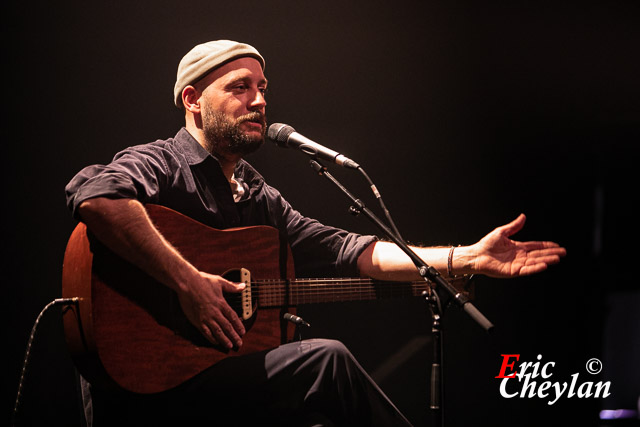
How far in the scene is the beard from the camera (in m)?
2.30

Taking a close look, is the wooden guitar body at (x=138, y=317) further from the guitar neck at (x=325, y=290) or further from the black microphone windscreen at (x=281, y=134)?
the black microphone windscreen at (x=281, y=134)

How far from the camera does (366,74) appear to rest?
9.34 ft

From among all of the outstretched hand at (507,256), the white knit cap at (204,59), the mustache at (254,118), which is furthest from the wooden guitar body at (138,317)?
the outstretched hand at (507,256)

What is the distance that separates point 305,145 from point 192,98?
0.56m

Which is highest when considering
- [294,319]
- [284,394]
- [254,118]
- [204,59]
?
[204,59]

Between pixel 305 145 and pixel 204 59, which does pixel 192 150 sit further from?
A: pixel 305 145

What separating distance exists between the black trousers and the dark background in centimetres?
69

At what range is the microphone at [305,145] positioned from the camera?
2004mm

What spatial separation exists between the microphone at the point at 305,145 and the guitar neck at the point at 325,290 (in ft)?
1.62

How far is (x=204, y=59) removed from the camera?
2.30 meters

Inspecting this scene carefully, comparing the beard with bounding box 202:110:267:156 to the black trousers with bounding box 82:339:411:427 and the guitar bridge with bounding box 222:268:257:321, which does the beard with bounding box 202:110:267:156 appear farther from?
the black trousers with bounding box 82:339:411:427

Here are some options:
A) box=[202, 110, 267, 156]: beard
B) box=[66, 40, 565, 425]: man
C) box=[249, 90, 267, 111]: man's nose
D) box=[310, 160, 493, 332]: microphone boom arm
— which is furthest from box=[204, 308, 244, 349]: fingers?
box=[249, 90, 267, 111]: man's nose

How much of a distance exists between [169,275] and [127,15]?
1.19 m

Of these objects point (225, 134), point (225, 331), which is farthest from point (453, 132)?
point (225, 331)
